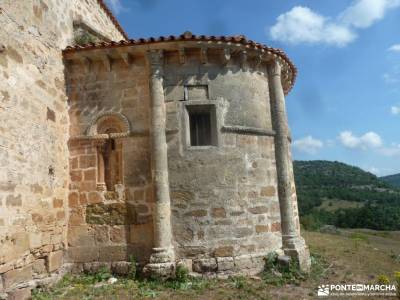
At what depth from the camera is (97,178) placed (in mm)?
7121

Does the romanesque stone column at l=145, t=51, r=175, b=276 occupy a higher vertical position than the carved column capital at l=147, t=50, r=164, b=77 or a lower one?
lower

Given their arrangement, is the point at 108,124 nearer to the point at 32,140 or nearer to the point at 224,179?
the point at 32,140

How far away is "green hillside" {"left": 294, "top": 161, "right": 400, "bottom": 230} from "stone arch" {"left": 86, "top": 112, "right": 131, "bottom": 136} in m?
13.1

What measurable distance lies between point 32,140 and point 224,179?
3.55 metres

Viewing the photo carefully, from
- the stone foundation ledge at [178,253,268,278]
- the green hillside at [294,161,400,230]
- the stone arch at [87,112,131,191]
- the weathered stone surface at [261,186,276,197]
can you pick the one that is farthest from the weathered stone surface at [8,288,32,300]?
the green hillside at [294,161,400,230]

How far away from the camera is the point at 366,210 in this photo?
3009 centimetres

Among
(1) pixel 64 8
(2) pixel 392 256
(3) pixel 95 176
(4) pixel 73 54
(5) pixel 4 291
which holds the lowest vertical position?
(2) pixel 392 256

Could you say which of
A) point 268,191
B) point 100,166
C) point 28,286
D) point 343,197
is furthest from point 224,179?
point 343,197

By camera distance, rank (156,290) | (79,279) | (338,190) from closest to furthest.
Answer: (156,290)
(79,279)
(338,190)

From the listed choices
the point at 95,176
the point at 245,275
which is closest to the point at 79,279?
the point at 95,176

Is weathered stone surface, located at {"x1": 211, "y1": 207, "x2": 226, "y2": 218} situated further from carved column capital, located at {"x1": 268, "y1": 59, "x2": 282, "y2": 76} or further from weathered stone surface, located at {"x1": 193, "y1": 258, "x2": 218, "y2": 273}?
carved column capital, located at {"x1": 268, "y1": 59, "x2": 282, "y2": 76}

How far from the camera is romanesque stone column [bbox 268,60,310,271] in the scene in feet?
23.7

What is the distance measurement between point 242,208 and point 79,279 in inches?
132

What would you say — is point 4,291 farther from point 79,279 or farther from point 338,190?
point 338,190
